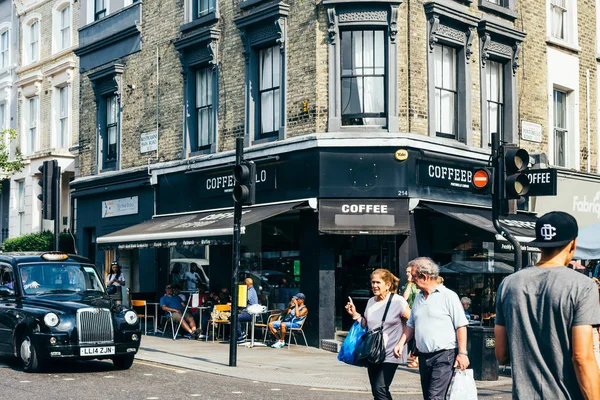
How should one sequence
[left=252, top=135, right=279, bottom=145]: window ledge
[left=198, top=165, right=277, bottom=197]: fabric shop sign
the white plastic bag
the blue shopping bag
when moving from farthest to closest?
[left=252, top=135, right=279, bottom=145]: window ledge < [left=198, top=165, right=277, bottom=197]: fabric shop sign < the blue shopping bag < the white plastic bag

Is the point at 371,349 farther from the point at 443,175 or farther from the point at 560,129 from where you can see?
the point at 560,129

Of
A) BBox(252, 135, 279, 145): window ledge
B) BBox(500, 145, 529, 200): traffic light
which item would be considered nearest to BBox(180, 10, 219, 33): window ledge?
BBox(252, 135, 279, 145): window ledge

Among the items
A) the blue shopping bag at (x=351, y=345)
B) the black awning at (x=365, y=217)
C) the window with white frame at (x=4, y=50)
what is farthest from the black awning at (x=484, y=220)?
the window with white frame at (x=4, y=50)

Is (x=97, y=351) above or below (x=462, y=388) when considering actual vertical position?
below

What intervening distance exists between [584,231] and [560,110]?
24.2ft

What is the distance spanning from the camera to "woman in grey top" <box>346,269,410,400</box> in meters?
8.26

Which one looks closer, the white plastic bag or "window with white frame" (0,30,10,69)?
the white plastic bag

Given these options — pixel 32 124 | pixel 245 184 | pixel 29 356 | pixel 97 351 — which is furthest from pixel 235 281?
pixel 32 124

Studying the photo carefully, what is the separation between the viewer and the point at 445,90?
62.8 feet

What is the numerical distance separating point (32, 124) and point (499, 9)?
18.1 m

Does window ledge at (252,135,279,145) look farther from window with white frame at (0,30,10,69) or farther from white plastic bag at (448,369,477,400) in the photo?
window with white frame at (0,30,10,69)

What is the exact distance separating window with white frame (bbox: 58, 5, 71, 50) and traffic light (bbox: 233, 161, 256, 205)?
17263 mm

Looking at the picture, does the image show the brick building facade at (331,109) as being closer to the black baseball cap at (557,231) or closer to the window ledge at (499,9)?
the window ledge at (499,9)

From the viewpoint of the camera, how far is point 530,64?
69.5 ft
